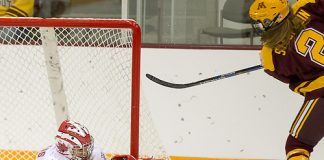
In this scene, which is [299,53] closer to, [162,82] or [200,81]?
[200,81]

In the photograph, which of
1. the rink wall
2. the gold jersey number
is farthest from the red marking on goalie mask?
the gold jersey number

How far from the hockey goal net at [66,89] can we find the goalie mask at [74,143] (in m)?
0.28

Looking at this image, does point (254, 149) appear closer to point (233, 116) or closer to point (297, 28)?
point (233, 116)

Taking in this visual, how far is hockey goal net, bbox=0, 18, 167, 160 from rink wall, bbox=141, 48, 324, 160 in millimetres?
276

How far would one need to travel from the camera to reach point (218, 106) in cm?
349

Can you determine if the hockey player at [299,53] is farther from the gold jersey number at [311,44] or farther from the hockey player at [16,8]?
the hockey player at [16,8]

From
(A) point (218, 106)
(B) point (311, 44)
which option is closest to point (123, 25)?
(B) point (311, 44)

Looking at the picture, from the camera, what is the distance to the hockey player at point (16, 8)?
11.5 feet

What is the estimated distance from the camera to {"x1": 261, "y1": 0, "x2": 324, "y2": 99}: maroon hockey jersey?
2.87 m

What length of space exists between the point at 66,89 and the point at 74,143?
0.69m

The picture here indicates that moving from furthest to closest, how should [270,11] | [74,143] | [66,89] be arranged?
[66,89] < [270,11] < [74,143]

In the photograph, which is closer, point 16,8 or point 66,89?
point 66,89

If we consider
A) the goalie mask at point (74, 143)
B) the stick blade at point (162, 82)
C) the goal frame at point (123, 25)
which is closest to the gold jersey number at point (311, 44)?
the goal frame at point (123, 25)

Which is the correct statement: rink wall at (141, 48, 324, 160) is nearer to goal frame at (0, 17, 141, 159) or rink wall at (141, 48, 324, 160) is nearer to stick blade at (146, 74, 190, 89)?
stick blade at (146, 74, 190, 89)
